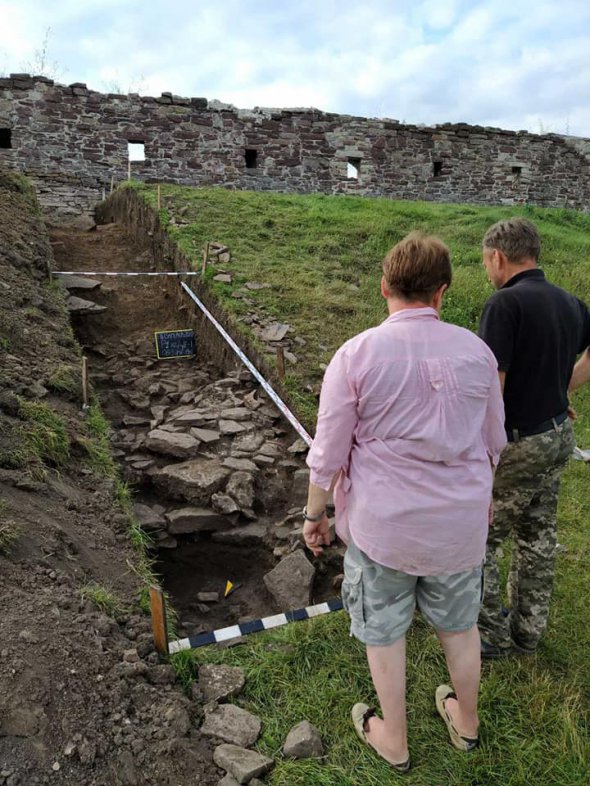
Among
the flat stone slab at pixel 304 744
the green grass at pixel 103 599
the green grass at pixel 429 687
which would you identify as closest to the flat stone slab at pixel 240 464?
the green grass at pixel 429 687

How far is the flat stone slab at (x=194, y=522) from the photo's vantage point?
15.1 feet

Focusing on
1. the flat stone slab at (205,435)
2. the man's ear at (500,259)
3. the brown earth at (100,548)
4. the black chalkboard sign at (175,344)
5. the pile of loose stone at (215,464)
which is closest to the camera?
the brown earth at (100,548)

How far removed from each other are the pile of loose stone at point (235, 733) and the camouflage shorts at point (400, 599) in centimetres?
63

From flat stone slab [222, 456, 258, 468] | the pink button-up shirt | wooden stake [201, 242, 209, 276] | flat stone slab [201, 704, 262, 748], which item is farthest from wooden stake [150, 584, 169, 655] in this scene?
wooden stake [201, 242, 209, 276]

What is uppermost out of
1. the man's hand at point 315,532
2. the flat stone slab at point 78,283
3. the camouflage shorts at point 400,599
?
the flat stone slab at point 78,283

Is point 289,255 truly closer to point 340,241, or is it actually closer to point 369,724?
point 340,241

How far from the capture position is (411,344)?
198cm

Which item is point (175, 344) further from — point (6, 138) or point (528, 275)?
point (6, 138)

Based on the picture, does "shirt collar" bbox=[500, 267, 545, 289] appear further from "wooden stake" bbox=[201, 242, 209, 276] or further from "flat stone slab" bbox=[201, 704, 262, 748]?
"wooden stake" bbox=[201, 242, 209, 276]

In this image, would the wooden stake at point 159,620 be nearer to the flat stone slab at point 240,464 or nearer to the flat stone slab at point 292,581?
the flat stone slab at point 292,581

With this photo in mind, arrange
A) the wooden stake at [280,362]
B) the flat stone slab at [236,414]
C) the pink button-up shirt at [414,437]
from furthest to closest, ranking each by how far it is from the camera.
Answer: the wooden stake at [280,362]
the flat stone slab at [236,414]
the pink button-up shirt at [414,437]

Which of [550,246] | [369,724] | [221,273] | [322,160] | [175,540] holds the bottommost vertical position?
[175,540]

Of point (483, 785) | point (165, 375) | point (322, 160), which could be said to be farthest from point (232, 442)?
point (322, 160)

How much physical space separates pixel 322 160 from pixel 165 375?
12729 mm
